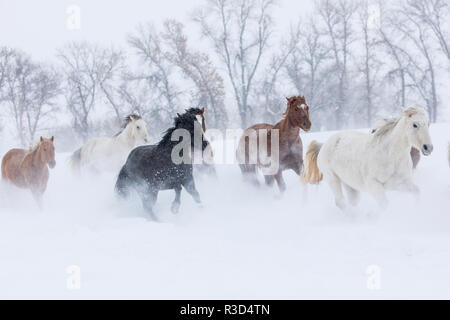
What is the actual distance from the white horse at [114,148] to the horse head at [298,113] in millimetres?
2916

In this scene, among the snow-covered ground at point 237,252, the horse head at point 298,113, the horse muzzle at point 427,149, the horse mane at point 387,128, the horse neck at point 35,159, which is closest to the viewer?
the snow-covered ground at point 237,252

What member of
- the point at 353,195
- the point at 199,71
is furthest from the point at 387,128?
the point at 199,71

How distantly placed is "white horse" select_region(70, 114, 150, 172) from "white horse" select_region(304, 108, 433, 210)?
13.0 feet

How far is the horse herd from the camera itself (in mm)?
4742

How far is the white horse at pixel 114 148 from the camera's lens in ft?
26.6

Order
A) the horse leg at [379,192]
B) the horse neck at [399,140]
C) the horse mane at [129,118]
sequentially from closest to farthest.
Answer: the horse neck at [399,140] → the horse leg at [379,192] → the horse mane at [129,118]

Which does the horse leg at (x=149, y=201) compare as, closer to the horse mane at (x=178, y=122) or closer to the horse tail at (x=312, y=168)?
the horse mane at (x=178, y=122)

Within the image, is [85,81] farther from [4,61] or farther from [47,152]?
[47,152]

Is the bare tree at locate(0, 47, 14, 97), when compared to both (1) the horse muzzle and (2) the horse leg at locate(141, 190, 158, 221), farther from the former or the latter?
(1) the horse muzzle

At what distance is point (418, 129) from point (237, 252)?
96.4 inches

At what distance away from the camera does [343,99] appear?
19.4 metres

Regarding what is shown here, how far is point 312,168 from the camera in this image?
21.0 feet

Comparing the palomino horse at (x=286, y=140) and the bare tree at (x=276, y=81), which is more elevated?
the bare tree at (x=276, y=81)

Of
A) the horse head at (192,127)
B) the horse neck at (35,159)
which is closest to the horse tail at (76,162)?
the horse neck at (35,159)
